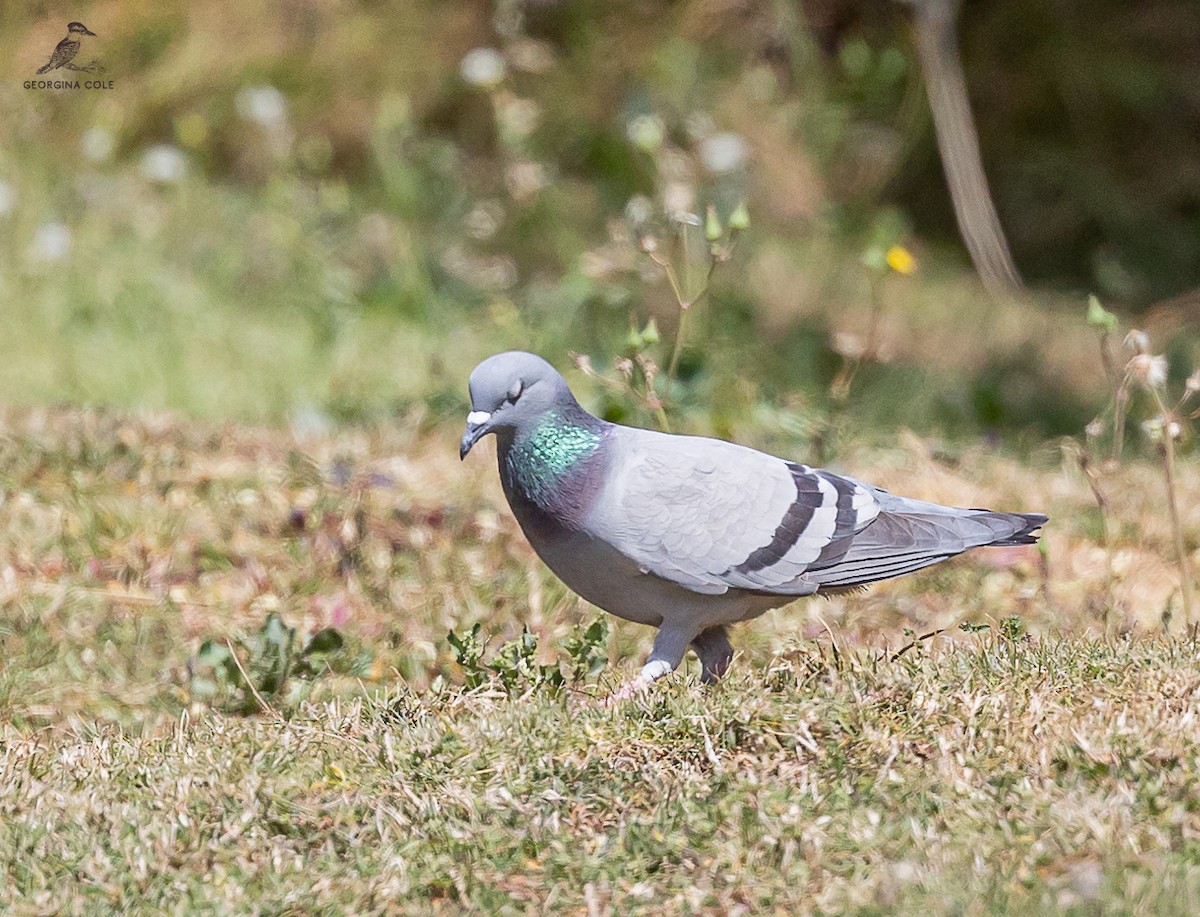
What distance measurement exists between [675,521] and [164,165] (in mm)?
4488

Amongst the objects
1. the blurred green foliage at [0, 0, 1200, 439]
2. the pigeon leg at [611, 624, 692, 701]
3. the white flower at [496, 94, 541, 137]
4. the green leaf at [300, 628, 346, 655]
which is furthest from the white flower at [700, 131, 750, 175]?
the pigeon leg at [611, 624, 692, 701]

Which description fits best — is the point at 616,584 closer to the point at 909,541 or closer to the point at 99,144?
the point at 909,541

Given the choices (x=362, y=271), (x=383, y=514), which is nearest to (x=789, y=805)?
(x=383, y=514)

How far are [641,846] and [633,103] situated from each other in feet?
17.4

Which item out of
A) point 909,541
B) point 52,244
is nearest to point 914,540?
point 909,541

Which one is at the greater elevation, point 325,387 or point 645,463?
point 645,463

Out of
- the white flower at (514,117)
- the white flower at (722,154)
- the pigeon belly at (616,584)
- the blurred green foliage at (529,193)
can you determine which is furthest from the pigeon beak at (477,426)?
the white flower at (722,154)

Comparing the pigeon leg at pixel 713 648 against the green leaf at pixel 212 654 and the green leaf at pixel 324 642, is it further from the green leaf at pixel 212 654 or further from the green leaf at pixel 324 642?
the green leaf at pixel 212 654

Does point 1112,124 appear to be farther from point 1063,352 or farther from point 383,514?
point 383,514

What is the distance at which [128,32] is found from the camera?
295 inches

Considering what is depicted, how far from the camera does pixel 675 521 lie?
8.37 ft

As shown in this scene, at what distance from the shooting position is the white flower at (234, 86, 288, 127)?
251 inches

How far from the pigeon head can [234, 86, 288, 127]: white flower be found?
420cm

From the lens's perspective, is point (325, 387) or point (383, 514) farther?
point (325, 387)
